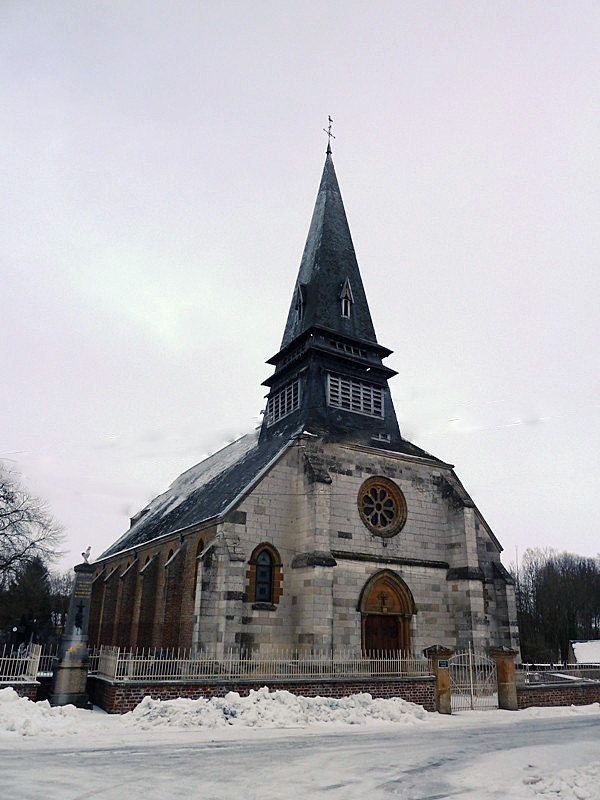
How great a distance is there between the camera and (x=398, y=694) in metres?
16.5

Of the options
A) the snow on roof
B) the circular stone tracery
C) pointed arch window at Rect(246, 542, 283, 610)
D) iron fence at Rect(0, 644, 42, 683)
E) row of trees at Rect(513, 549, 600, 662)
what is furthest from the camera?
row of trees at Rect(513, 549, 600, 662)

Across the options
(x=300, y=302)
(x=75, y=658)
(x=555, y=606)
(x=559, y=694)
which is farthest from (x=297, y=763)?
(x=555, y=606)

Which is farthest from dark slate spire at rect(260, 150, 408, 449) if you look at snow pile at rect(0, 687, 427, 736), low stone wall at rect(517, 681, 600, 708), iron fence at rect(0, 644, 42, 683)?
iron fence at rect(0, 644, 42, 683)

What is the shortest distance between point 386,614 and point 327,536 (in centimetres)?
387

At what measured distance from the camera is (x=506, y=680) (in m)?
17.5

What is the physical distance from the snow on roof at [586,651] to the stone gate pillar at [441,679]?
2931cm

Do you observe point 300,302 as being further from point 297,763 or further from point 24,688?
point 297,763

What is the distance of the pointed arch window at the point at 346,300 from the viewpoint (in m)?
27.5

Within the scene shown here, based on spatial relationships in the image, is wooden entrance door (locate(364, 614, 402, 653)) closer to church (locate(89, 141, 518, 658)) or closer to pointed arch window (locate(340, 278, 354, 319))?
church (locate(89, 141, 518, 658))

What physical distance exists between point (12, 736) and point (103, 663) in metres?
4.89

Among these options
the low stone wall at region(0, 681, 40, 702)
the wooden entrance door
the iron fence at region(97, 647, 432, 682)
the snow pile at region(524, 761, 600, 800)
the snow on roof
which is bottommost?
the snow on roof

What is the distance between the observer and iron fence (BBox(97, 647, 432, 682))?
14516 mm

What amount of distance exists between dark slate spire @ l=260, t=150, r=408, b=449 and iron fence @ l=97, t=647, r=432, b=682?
7.82 m

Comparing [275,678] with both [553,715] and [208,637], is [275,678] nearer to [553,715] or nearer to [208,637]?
[208,637]
